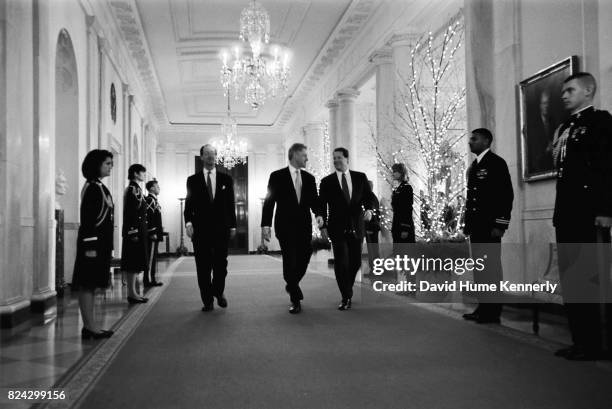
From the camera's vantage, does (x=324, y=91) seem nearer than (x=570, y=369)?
No

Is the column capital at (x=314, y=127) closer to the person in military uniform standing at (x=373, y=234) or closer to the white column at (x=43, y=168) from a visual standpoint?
the person in military uniform standing at (x=373, y=234)

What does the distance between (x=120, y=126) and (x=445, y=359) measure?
394 inches

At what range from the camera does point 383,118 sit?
1004cm

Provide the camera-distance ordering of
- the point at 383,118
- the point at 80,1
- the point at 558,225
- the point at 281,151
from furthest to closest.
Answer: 1. the point at 281,151
2. the point at 383,118
3. the point at 80,1
4. the point at 558,225

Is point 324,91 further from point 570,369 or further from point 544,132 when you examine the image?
point 570,369

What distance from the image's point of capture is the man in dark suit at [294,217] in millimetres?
4992

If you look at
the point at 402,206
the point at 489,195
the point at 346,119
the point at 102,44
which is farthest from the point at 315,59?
the point at 489,195

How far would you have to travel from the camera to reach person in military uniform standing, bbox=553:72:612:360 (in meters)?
3.15

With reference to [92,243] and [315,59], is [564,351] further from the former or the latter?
[315,59]

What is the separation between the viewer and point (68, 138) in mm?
7711

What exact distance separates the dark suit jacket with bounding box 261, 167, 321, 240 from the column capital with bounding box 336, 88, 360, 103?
8042 mm

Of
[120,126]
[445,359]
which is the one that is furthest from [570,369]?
[120,126]

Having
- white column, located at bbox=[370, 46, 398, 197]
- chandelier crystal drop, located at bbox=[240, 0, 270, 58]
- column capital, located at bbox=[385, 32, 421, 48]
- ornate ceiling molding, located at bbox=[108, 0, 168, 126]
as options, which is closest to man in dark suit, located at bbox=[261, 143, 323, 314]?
chandelier crystal drop, located at bbox=[240, 0, 270, 58]

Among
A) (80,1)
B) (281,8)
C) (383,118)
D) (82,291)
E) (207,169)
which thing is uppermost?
(281,8)
